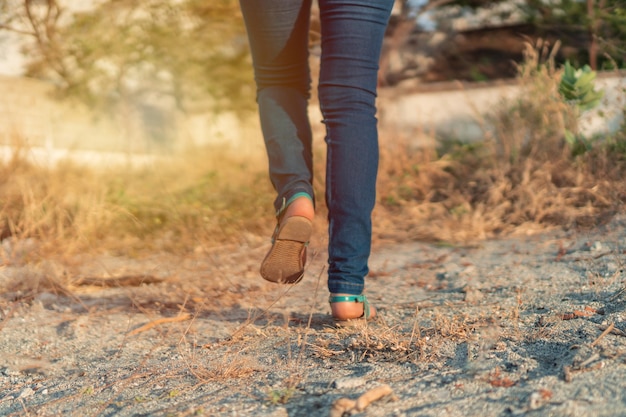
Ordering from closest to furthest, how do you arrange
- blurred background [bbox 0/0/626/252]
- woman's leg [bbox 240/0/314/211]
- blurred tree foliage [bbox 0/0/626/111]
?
→ woman's leg [bbox 240/0/314/211] → blurred background [bbox 0/0/626/252] → blurred tree foliage [bbox 0/0/626/111]

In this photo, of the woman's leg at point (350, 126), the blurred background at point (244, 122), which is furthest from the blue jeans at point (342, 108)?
the blurred background at point (244, 122)

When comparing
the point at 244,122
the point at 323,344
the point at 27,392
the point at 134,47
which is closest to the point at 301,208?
the point at 323,344

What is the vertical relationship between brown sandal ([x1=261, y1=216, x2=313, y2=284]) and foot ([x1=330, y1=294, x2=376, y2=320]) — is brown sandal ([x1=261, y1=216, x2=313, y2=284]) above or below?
above

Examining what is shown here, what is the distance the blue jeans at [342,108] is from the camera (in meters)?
1.64

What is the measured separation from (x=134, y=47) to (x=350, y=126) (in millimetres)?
6063

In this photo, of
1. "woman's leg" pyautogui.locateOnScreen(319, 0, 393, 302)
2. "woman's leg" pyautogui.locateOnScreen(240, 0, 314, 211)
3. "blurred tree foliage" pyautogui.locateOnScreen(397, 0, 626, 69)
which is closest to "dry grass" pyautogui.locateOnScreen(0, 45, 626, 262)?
"woman's leg" pyautogui.locateOnScreen(240, 0, 314, 211)

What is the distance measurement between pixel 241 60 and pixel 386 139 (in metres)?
3.65

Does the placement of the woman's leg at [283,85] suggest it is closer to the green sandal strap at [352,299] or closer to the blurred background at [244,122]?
the green sandal strap at [352,299]

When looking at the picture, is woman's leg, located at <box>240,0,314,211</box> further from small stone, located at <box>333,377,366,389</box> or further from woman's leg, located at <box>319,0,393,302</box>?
small stone, located at <box>333,377,366,389</box>

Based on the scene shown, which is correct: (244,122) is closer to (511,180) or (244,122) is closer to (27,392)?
(511,180)

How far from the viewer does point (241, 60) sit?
302 inches

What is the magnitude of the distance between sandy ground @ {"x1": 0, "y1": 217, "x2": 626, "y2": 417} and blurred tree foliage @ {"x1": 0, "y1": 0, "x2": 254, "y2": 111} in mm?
5022

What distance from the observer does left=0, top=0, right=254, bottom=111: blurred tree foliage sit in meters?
6.92

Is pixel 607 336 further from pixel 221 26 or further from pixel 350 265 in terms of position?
pixel 221 26
